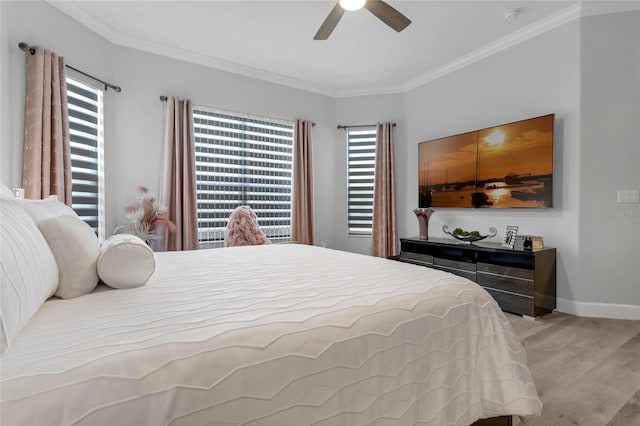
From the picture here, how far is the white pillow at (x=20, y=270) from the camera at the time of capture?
73 cm

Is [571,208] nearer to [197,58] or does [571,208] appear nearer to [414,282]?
[414,282]

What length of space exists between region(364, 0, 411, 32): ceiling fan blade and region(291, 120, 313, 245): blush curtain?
2480 mm

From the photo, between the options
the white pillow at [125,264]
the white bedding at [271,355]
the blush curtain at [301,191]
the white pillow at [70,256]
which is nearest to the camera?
the white bedding at [271,355]

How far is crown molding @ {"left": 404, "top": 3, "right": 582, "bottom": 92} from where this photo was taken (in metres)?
3.07

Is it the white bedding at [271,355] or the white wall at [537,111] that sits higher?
the white wall at [537,111]

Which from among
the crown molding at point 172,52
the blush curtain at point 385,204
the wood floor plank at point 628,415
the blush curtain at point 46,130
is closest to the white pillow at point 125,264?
the blush curtain at point 46,130

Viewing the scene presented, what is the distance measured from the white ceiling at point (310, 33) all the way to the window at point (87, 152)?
0.71 meters

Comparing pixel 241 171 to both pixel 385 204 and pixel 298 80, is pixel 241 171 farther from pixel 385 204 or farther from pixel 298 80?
pixel 385 204

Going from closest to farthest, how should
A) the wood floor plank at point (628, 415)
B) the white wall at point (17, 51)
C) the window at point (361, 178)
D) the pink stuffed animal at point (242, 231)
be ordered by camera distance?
1. the wood floor plank at point (628, 415)
2. the white wall at point (17, 51)
3. the pink stuffed animal at point (242, 231)
4. the window at point (361, 178)

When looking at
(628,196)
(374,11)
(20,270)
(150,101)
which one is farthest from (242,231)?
(628,196)

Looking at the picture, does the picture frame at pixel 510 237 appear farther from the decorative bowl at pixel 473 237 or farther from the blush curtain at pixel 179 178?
the blush curtain at pixel 179 178

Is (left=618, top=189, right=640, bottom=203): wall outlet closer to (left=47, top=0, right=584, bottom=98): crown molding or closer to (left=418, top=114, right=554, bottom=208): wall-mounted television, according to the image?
(left=418, top=114, right=554, bottom=208): wall-mounted television

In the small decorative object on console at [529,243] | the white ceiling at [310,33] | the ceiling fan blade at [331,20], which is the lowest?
the small decorative object on console at [529,243]

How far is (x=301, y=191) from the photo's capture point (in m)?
4.68
